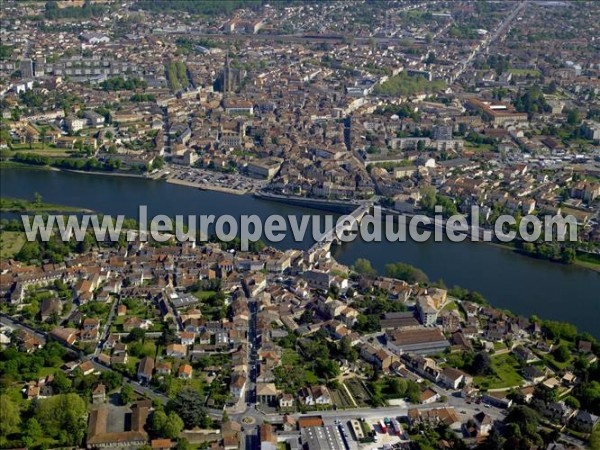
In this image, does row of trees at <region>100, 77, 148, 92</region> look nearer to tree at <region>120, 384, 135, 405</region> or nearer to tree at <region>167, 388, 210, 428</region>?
tree at <region>120, 384, 135, 405</region>

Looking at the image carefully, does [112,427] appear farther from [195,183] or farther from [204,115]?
[204,115]

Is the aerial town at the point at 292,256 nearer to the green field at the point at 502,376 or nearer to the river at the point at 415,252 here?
the green field at the point at 502,376

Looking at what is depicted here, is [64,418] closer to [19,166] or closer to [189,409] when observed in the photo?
[189,409]

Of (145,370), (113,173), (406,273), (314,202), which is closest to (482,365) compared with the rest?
(406,273)

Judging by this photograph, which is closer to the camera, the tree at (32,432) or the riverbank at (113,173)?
the tree at (32,432)

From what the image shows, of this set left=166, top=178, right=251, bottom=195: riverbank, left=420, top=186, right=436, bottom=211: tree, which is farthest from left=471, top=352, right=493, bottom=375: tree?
left=166, top=178, right=251, bottom=195: riverbank

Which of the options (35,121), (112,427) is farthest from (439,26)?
(112,427)

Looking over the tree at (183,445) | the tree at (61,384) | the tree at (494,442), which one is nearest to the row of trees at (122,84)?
the tree at (61,384)

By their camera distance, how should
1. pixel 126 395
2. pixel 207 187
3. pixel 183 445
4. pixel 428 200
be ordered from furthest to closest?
pixel 207 187 → pixel 428 200 → pixel 126 395 → pixel 183 445
